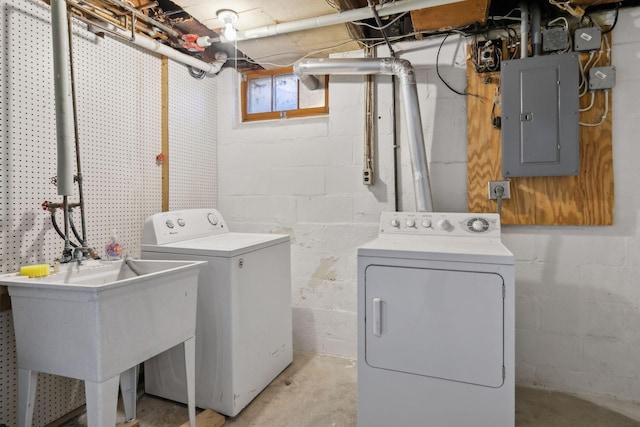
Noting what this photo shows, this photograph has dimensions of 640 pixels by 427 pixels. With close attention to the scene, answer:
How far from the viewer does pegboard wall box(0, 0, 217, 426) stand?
5.30 feet

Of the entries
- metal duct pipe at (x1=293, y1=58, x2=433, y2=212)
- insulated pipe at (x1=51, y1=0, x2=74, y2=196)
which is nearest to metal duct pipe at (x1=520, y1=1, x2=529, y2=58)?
metal duct pipe at (x1=293, y1=58, x2=433, y2=212)

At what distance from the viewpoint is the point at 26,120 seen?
1.68m

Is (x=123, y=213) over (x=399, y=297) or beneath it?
over

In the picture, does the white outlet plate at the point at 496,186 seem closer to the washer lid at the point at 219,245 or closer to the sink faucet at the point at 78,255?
the washer lid at the point at 219,245

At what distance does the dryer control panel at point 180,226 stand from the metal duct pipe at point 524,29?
2.17 meters

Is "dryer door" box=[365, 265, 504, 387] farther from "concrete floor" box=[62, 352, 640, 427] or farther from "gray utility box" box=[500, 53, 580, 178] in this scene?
"gray utility box" box=[500, 53, 580, 178]

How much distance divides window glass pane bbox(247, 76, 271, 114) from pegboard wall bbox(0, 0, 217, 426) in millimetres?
424

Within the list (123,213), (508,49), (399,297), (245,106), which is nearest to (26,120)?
(123,213)

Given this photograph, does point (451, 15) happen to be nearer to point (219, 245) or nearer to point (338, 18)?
point (338, 18)

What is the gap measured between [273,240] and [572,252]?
5.81 feet

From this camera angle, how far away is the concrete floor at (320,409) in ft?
6.07

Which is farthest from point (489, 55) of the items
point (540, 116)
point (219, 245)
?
point (219, 245)

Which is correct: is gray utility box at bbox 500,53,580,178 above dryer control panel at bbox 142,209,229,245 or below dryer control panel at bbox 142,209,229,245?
above

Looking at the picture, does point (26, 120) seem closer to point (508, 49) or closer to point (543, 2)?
point (508, 49)
